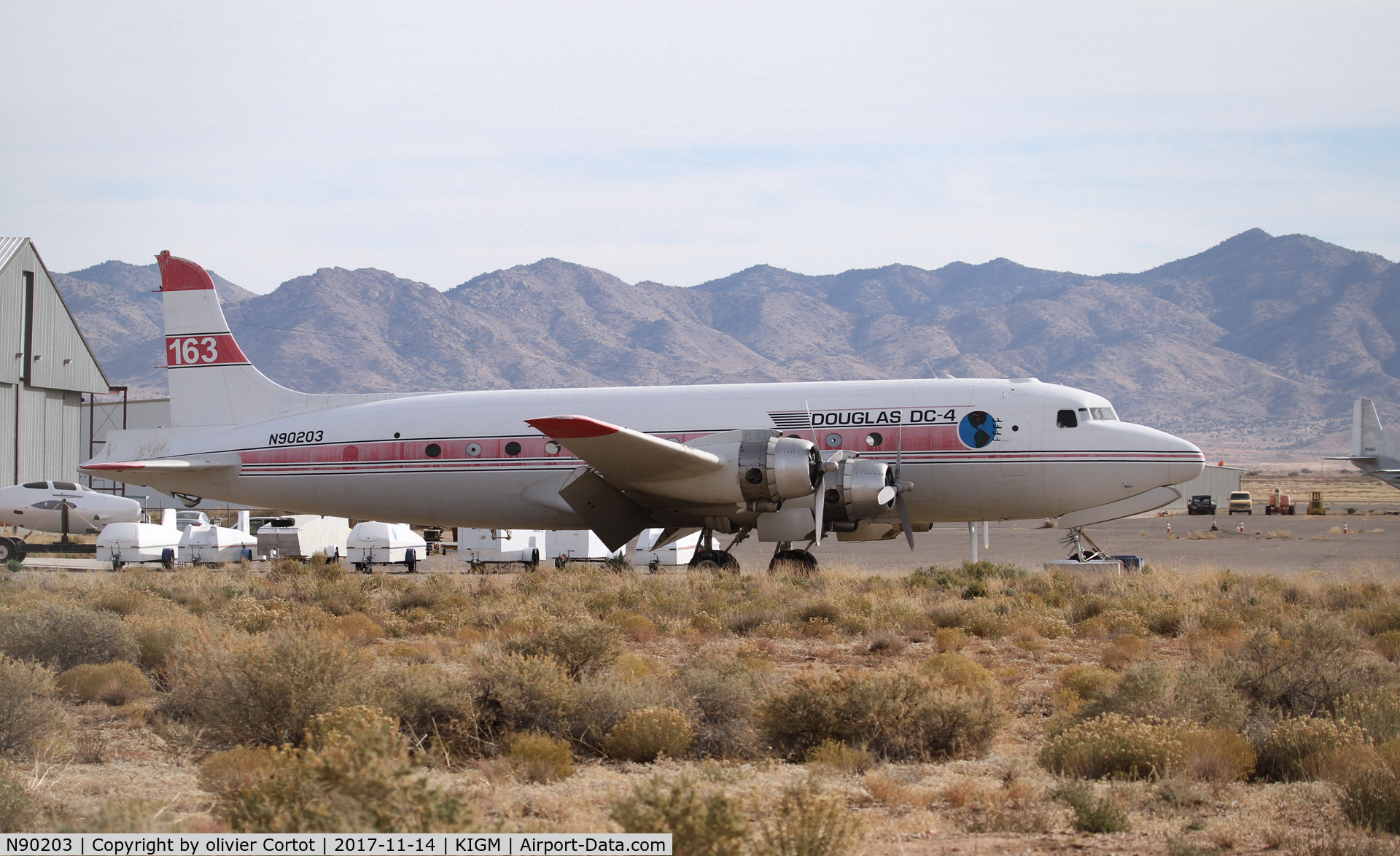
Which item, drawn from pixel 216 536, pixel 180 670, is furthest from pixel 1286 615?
pixel 216 536

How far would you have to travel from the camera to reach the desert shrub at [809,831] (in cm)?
485

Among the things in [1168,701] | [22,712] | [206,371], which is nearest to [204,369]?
[206,371]

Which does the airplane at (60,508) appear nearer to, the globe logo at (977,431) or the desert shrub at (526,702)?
the globe logo at (977,431)

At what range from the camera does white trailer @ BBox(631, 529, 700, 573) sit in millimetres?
26602

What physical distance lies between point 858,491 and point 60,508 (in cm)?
2639

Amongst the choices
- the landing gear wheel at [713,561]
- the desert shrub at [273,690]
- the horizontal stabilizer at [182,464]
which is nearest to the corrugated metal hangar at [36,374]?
the horizontal stabilizer at [182,464]

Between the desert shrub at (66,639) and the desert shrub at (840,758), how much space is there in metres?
7.76

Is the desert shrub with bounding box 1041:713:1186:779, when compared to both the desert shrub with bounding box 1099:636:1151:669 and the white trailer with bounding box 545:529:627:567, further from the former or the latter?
the white trailer with bounding box 545:529:627:567

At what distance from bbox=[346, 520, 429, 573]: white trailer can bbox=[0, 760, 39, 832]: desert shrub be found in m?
22.6

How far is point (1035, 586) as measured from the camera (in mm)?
19078

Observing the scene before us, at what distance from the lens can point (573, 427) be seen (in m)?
17.9

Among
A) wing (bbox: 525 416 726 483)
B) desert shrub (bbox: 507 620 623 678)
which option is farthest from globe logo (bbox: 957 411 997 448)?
desert shrub (bbox: 507 620 623 678)

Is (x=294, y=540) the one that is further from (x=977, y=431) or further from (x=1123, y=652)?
(x=1123, y=652)

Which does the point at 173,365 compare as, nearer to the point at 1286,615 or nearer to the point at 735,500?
the point at 735,500
